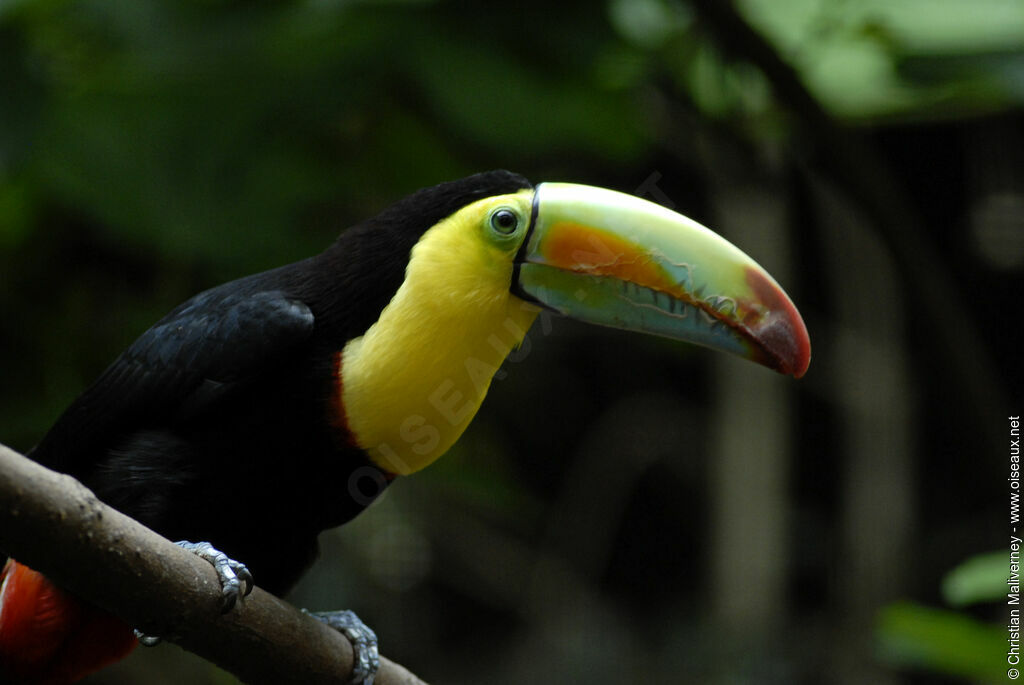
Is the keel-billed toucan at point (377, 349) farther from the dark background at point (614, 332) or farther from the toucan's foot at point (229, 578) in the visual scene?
the dark background at point (614, 332)

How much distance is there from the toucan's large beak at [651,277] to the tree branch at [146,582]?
0.78 m

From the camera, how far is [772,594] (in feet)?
15.5

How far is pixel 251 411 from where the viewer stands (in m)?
2.25

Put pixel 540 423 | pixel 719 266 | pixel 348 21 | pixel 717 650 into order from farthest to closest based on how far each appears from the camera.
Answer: pixel 540 423
pixel 717 650
pixel 348 21
pixel 719 266

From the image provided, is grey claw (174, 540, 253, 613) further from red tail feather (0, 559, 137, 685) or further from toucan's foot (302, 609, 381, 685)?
red tail feather (0, 559, 137, 685)

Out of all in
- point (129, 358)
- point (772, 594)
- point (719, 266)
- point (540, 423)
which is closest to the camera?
point (719, 266)

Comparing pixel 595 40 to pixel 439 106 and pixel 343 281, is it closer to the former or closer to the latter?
pixel 439 106

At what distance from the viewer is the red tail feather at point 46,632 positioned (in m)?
2.30

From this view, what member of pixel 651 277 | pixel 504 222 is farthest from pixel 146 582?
pixel 651 277

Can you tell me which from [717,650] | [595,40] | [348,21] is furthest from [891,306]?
[348,21]

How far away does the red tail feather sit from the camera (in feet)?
7.55

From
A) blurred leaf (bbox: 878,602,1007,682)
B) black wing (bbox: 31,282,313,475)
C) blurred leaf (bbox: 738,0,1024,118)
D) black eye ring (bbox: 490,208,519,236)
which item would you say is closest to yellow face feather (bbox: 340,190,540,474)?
black eye ring (bbox: 490,208,519,236)

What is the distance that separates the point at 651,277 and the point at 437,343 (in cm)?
43

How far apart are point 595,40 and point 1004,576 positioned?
1674 millimetres
